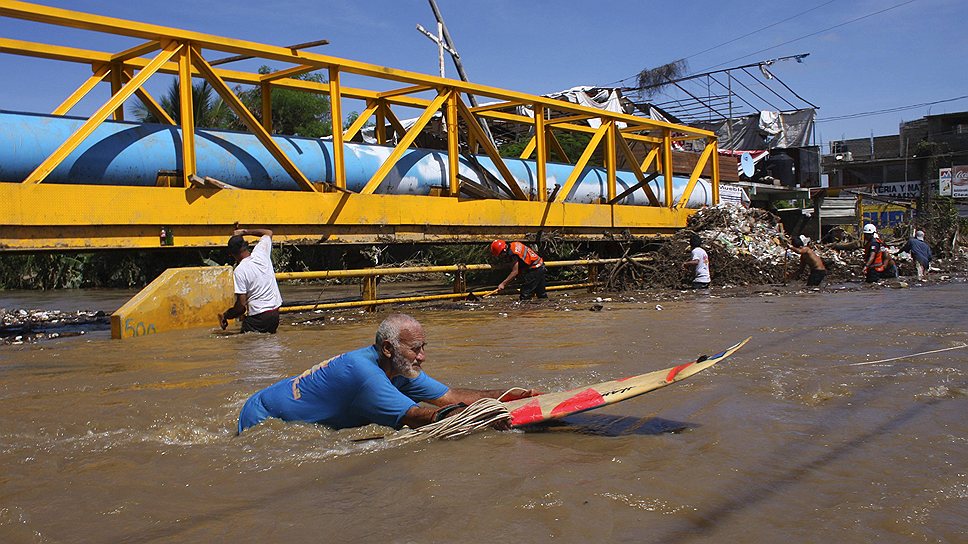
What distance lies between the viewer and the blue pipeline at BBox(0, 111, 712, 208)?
7.61m

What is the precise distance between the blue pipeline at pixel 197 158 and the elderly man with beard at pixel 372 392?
461cm

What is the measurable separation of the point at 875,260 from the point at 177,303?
1345cm

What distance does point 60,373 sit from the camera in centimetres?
631

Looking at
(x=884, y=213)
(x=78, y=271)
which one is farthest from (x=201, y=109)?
(x=884, y=213)

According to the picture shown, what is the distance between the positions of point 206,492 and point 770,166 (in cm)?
2446

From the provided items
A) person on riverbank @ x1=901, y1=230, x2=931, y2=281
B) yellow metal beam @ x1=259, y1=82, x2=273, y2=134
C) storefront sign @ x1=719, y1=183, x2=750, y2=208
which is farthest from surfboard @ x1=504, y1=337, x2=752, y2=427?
person on riverbank @ x1=901, y1=230, x2=931, y2=281

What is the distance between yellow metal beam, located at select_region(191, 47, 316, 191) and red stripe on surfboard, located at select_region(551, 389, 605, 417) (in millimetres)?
5711

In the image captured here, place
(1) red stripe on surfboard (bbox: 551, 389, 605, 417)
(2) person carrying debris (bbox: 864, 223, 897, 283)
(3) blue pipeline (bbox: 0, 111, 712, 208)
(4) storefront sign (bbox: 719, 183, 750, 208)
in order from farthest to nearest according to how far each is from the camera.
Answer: (4) storefront sign (bbox: 719, 183, 750, 208), (2) person carrying debris (bbox: 864, 223, 897, 283), (3) blue pipeline (bbox: 0, 111, 712, 208), (1) red stripe on surfboard (bbox: 551, 389, 605, 417)

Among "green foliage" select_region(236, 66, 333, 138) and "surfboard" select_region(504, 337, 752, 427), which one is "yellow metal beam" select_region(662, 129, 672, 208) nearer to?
"surfboard" select_region(504, 337, 752, 427)

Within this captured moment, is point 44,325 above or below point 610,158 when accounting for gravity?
below

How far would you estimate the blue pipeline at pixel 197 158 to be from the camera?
7.61m

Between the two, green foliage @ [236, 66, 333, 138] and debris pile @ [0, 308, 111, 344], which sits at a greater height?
green foliage @ [236, 66, 333, 138]

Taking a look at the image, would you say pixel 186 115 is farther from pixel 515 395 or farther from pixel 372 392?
pixel 515 395

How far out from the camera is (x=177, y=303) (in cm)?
878
